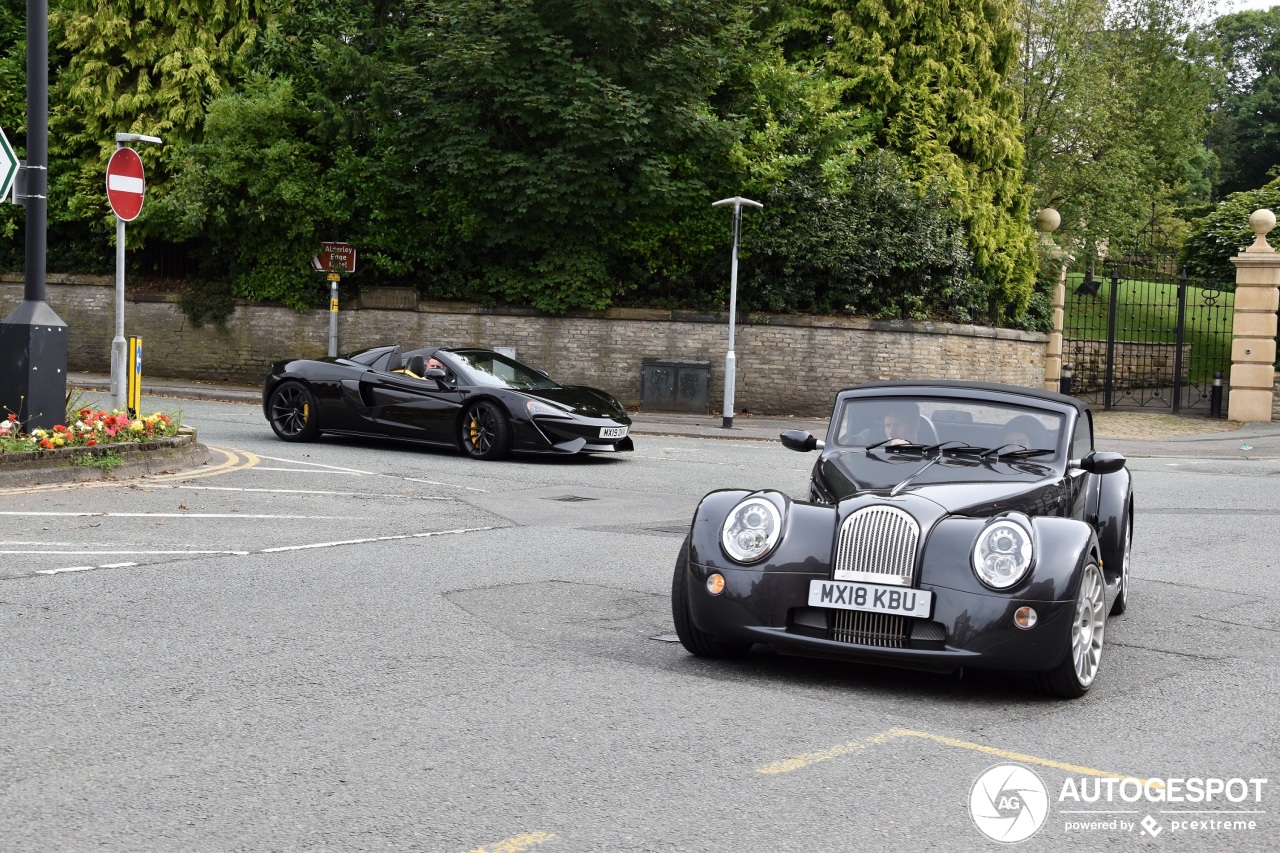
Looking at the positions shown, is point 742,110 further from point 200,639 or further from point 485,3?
point 200,639

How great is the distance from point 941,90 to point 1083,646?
25.1 metres

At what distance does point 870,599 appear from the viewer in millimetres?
5668

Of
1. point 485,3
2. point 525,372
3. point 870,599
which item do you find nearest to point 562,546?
point 870,599

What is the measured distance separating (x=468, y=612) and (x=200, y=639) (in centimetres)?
144

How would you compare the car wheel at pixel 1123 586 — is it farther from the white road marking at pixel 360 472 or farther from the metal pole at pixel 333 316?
the metal pole at pixel 333 316

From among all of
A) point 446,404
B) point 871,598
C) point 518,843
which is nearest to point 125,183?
point 446,404

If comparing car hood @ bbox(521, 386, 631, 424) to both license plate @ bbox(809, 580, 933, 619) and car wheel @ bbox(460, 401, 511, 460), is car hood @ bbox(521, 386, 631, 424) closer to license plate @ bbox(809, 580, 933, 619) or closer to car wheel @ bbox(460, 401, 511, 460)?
car wheel @ bbox(460, 401, 511, 460)

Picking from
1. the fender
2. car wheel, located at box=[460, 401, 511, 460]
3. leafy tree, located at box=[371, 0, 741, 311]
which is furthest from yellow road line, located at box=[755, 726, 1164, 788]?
leafy tree, located at box=[371, 0, 741, 311]

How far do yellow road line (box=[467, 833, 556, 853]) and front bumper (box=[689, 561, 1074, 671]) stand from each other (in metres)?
2.17

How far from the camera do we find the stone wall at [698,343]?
26641 mm

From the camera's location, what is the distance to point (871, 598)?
5668 millimetres

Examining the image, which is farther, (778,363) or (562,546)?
(778,363)

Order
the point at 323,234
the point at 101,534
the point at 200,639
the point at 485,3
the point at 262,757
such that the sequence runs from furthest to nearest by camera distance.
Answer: the point at 323,234 < the point at 485,3 < the point at 101,534 < the point at 200,639 < the point at 262,757

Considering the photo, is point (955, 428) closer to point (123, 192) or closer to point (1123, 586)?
point (1123, 586)
